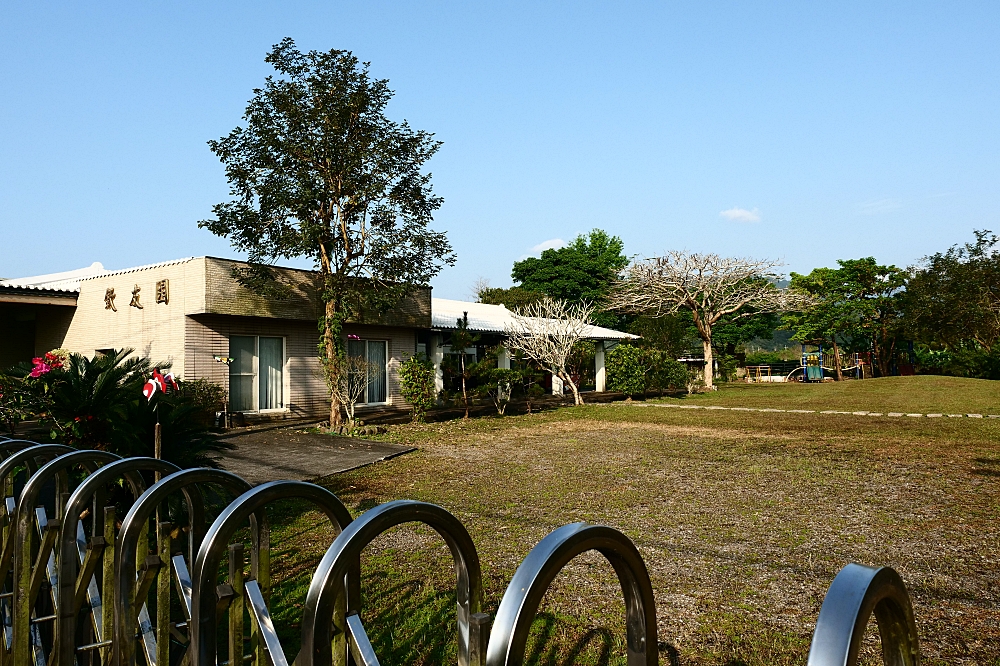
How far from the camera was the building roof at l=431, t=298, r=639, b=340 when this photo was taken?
70.1 ft

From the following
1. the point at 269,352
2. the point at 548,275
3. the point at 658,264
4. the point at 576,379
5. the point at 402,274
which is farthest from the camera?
the point at 548,275

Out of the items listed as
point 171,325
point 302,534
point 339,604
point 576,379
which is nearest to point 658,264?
point 576,379

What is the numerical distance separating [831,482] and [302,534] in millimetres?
5922

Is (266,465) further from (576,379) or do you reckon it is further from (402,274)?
(576,379)

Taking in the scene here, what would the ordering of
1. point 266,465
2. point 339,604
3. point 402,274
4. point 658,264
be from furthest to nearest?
point 658,264, point 402,274, point 266,465, point 339,604

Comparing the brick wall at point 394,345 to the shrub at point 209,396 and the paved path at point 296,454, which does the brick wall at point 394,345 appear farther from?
the paved path at point 296,454

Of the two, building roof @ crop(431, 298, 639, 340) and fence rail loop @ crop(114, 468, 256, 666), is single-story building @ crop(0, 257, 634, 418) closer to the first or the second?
Answer: building roof @ crop(431, 298, 639, 340)

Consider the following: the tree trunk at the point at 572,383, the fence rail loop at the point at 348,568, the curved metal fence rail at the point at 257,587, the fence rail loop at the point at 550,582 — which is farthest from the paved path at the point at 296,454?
the tree trunk at the point at 572,383

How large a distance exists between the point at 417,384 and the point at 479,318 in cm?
944

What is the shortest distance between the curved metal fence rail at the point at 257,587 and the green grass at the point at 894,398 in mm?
18478

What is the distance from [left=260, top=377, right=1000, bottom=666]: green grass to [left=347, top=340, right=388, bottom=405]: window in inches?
247

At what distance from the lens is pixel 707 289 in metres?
28.9

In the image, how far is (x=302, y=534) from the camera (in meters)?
5.73

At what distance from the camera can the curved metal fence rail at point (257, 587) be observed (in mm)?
1004
